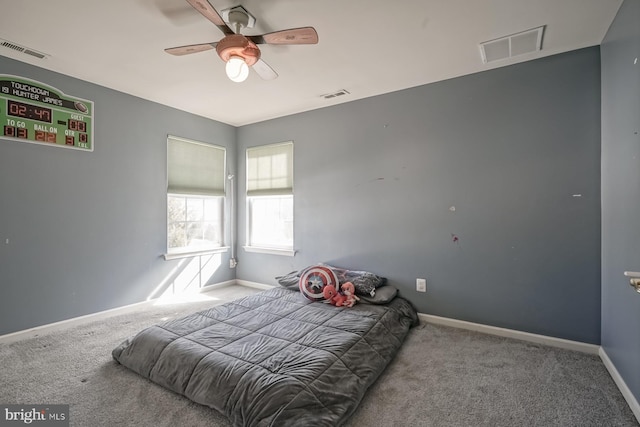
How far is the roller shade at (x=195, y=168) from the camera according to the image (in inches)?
147

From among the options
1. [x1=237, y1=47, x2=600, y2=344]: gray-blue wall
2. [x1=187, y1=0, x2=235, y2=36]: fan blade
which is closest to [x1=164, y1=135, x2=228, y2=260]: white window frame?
[x1=237, y1=47, x2=600, y2=344]: gray-blue wall

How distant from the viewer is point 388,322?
255cm

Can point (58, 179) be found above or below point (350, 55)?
below

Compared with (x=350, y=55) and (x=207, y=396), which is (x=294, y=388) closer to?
(x=207, y=396)

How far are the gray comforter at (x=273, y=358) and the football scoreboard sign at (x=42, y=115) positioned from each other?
203 cm

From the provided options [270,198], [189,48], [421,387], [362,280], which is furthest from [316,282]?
[189,48]

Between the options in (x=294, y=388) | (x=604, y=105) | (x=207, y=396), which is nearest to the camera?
(x=294, y=388)

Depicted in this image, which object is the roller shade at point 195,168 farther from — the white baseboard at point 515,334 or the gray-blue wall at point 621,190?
the gray-blue wall at point 621,190

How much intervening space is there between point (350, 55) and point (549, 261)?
2367mm

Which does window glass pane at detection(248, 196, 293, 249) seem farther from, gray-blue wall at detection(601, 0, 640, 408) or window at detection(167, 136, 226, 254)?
gray-blue wall at detection(601, 0, 640, 408)

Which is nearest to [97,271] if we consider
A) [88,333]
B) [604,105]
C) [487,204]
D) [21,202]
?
[88,333]

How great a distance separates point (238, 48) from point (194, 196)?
259 cm

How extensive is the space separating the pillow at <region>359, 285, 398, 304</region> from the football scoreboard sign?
312 centimetres

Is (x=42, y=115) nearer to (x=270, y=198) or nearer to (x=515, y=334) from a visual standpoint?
(x=270, y=198)
